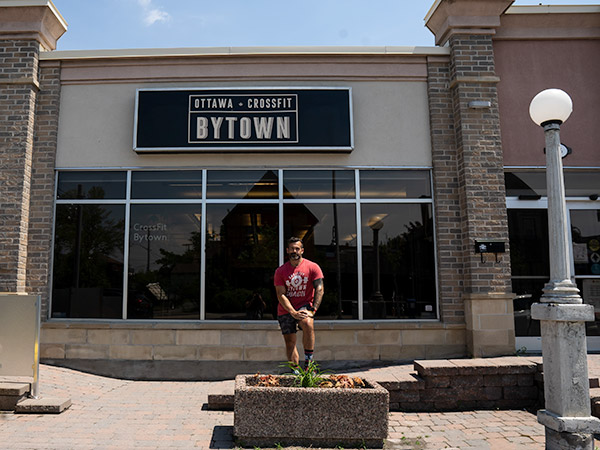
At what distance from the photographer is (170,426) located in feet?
16.0

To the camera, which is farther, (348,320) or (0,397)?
(348,320)

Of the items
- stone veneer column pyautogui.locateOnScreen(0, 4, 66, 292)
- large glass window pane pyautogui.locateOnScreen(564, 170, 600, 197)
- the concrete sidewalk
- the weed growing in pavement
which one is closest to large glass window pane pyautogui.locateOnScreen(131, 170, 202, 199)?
stone veneer column pyautogui.locateOnScreen(0, 4, 66, 292)

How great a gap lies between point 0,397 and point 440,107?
7.75m

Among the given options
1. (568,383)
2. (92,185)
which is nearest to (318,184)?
(92,185)

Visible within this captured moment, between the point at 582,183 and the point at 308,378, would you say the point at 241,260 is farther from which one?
the point at 582,183

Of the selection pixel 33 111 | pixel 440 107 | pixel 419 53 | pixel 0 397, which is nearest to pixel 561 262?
pixel 440 107

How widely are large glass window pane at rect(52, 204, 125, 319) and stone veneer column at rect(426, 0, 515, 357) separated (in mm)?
5534

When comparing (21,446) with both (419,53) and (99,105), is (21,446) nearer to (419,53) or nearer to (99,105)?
(99,105)

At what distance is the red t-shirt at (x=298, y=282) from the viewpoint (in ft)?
18.0

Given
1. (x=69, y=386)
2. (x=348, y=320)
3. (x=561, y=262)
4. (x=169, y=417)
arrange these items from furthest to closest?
(x=348, y=320) → (x=69, y=386) → (x=169, y=417) → (x=561, y=262)

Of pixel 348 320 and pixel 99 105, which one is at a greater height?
pixel 99 105

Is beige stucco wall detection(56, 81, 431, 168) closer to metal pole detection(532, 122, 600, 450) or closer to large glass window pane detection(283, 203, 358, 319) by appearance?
large glass window pane detection(283, 203, 358, 319)

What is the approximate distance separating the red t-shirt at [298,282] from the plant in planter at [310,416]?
1.39 meters

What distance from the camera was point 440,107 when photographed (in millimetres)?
8219
